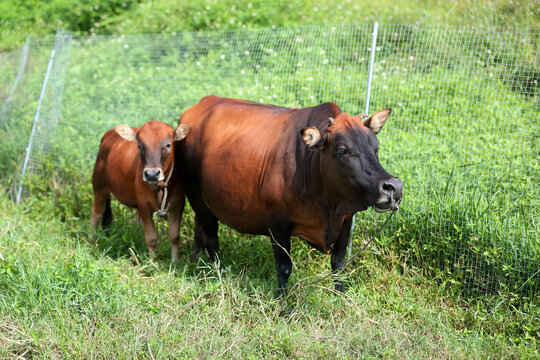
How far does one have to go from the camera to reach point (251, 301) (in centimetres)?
507

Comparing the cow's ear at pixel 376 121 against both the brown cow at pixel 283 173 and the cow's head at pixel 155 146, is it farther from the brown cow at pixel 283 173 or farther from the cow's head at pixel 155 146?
the cow's head at pixel 155 146

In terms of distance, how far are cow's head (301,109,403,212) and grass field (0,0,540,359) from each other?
911 millimetres

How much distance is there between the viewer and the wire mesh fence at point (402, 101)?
5207 millimetres

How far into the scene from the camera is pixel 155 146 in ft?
17.9

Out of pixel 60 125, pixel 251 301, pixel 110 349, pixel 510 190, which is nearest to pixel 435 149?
pixel 510 190

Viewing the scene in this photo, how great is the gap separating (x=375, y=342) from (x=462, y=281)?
1.46 meters

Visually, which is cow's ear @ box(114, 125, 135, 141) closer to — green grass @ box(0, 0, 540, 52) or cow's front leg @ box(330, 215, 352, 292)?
cow's front leg @ box(330, 215, 352, 292)

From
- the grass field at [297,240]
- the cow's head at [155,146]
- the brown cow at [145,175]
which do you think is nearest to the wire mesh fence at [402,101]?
the grass field at [297,240]

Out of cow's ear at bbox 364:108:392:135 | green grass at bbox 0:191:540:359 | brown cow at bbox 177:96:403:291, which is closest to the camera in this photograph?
green grass at bbox 0:191:540:359

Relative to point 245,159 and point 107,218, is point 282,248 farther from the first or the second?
point 107,218

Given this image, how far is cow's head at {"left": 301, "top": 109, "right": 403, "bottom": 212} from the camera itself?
3914 millimetres

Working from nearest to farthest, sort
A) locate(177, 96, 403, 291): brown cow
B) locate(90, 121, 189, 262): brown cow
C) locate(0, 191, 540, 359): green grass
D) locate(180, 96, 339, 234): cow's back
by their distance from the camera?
1. locate(0, 191, 540, 359): green grass
2. locate(177, 96, 403, 291): brown cow
3. locate(180, 96, 339, 234): cow's back
4. locate(90, 121, 189, 262): brown cow

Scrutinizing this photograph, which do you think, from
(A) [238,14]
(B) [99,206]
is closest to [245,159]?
(B) [99,206]

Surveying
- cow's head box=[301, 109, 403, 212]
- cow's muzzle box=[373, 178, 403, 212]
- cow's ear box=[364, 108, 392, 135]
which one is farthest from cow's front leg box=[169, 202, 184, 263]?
cow's muzzle box=[373, 178, 403, 212]
